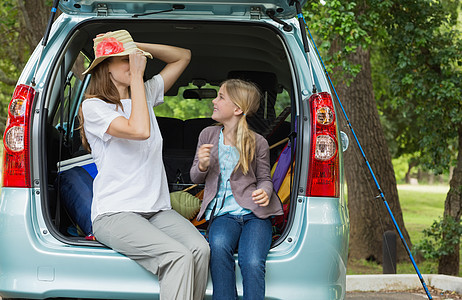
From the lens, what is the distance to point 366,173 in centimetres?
996

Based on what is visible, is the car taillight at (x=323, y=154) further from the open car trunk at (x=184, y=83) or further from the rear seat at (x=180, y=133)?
the rear seat at (x=180, y=133)

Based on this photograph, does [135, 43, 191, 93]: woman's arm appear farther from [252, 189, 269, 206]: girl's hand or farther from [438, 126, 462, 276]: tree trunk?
[438, 126, 462, 276]: tree trunk

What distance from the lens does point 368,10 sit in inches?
302

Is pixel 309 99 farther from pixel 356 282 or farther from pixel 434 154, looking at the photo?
pixel 434 154

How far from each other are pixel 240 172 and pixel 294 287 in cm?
70

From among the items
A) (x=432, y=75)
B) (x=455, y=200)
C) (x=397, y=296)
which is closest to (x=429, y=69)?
(x=432, y=75)

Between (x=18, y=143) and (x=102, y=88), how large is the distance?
500 mm

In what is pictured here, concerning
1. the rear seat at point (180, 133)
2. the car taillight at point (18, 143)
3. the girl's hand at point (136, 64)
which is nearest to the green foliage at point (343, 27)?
the rear seat at point (180, 133)

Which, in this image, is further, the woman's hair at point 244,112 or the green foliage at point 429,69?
the green foliage at point 429,69

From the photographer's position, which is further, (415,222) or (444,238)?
(415,222)

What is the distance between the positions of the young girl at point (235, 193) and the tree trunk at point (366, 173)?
6.35m

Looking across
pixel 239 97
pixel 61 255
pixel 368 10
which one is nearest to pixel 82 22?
pixel 239 97

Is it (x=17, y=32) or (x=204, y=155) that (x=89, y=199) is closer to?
(x=204, y=155)

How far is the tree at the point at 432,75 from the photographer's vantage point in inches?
303
